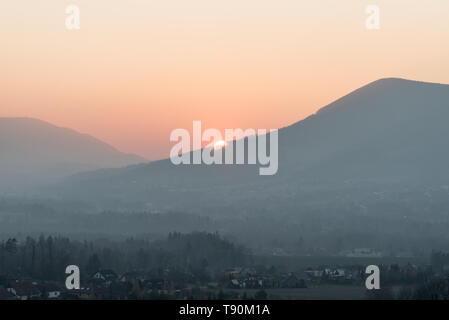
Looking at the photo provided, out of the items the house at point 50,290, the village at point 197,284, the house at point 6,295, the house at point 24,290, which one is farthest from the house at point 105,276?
the house at point 6,295

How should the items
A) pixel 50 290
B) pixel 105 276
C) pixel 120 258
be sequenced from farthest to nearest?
pixel 120 258
pixel 105 276
pixel 50 290

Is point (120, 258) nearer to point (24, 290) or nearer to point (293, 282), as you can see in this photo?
point (293, 282)

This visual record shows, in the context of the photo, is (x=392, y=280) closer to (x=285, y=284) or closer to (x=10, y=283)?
(x=285, y=284)

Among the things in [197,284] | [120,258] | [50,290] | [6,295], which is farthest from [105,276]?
[120,258]

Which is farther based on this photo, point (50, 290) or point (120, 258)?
point (120, 258)

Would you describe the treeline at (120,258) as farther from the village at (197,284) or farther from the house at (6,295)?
the house at (6,295)
